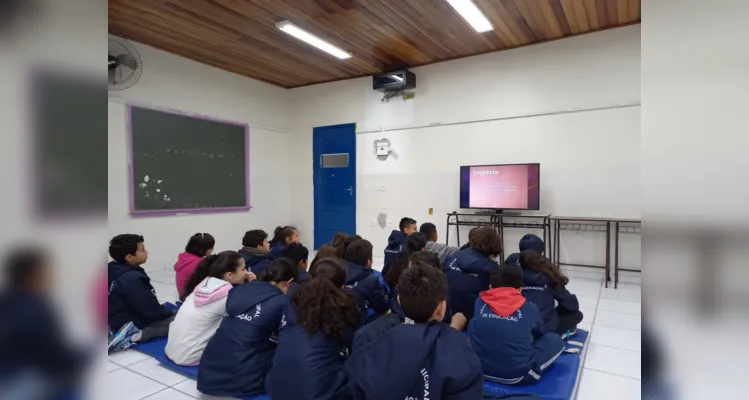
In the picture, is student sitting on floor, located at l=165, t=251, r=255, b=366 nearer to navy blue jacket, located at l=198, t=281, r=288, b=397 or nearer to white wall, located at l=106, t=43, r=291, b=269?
navy blue jacket, located at l=198, t=281, r=288, b=397

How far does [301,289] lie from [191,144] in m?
4.53

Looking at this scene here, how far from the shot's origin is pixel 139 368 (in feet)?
7.99

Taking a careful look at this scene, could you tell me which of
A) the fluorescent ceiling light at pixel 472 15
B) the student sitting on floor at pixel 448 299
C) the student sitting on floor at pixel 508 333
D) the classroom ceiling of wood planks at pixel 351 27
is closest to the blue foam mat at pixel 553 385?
the student sitting on floor at pixel 508 333

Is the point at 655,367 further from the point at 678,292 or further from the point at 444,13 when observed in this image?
the point at 444,13

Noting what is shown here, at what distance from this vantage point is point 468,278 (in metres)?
2.78

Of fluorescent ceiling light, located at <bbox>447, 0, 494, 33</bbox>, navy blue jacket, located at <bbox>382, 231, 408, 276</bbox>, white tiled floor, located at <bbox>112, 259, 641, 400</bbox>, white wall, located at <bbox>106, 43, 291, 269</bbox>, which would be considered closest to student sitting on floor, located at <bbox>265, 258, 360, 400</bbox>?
white tiled floor, located at <bbox>112, 259, 641, 400</bbox>

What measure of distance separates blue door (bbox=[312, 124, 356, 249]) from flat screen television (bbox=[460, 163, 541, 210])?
1994mm

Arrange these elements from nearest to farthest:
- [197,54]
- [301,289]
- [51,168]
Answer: [51,168]
[301,289]
[197,54]

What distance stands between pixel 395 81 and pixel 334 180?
193cm

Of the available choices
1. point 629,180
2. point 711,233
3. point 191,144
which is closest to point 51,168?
point 711,233

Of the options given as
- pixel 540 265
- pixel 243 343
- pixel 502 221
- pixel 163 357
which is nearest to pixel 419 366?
pixel 243 343

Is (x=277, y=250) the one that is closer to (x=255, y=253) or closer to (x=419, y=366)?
(x=255, y=253)

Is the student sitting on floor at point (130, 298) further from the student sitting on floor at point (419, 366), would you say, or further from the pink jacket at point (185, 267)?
the student sitting on floor at point (419, 366)

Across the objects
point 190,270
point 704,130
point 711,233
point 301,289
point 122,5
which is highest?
point 122,5
